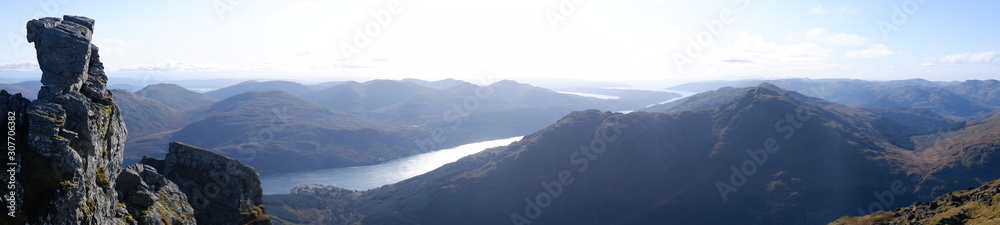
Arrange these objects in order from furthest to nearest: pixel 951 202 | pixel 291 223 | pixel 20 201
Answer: pixel 291 223 < pixel 951 202 < pixel 20 201

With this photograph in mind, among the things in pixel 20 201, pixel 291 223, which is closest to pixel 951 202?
pixel 20 201

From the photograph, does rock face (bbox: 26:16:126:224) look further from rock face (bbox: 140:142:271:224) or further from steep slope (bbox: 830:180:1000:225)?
steep slope (bbox: 830:180:1000:225)

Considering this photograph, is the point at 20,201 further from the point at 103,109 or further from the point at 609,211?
the point at 609,211

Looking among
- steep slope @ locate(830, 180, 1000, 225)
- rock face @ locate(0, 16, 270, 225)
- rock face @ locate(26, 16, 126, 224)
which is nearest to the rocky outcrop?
rock face @ locate(0, 16, 270, 225)

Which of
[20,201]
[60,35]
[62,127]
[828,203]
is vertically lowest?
[828,203]

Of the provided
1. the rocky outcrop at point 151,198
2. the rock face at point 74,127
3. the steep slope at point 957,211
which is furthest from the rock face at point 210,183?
the steep slope at point 957,211

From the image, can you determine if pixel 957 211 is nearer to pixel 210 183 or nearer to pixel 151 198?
pixel 151 198
